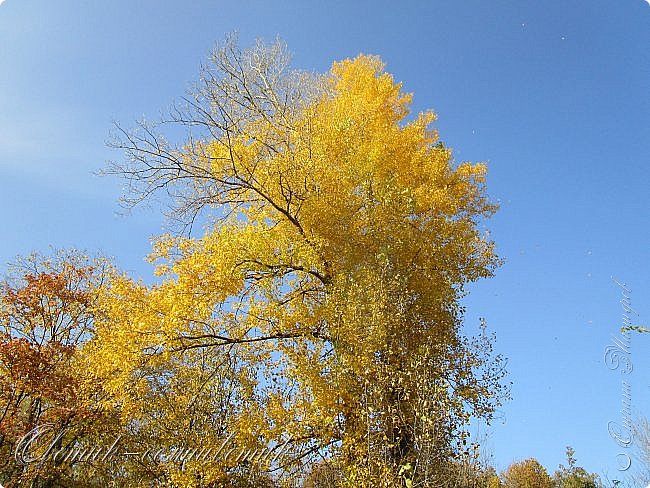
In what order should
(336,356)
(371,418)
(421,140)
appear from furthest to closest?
(421,140) → (336,356) → (371,418)

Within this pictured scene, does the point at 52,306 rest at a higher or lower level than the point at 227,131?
lower

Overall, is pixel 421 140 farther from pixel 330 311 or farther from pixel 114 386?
pixel 114 386

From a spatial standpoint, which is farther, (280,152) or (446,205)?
(446,205)

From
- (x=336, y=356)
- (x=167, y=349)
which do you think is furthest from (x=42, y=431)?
(x=336, y=356)

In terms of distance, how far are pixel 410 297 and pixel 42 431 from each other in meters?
8.76

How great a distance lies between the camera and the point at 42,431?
11938 millimetres

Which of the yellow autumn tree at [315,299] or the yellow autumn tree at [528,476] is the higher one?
the yellow autumn tree at [528,476]

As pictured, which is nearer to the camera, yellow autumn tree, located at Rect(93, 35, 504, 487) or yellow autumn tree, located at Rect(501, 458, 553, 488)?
yellow autumn tree, located at Rect(93, 35, 504, 487)

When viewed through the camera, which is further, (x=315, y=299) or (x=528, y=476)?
(x=528, y=476)

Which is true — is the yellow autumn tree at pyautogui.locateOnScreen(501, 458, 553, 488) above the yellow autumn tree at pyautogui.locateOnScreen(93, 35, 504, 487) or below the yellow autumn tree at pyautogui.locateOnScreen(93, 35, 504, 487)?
above

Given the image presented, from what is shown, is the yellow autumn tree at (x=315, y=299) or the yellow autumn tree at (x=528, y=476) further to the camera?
the yellow autumn tree at (x=528, y=476)

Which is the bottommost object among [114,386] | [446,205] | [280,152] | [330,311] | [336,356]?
[114,386]

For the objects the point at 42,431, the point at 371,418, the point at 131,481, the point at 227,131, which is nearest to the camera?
the point at 371,418

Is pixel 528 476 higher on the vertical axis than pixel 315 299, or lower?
higher
